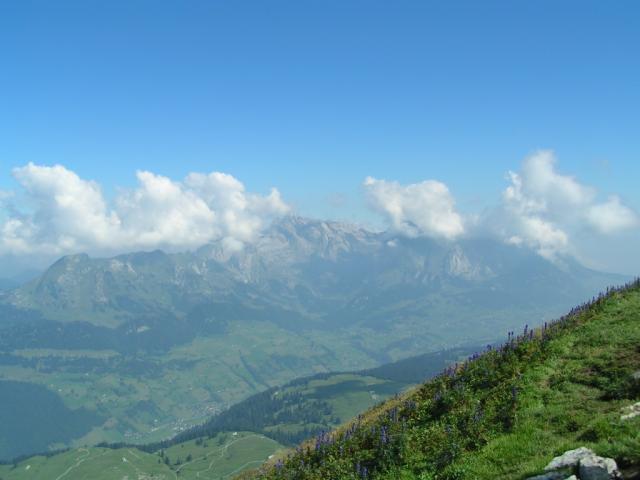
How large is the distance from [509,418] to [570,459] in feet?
19.3

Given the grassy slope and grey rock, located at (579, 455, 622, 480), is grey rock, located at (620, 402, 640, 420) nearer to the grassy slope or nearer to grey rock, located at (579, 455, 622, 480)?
the grassy slope

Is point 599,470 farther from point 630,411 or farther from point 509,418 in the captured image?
point 509,418

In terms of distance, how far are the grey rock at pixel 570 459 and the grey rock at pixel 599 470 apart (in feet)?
2.29

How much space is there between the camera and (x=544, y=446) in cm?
1627

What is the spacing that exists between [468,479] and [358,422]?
1128cm

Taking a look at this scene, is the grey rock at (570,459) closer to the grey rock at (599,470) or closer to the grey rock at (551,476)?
the grey rock at (551,476)

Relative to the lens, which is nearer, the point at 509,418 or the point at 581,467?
the point at 581,467

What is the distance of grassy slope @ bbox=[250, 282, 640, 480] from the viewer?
16.1 meters

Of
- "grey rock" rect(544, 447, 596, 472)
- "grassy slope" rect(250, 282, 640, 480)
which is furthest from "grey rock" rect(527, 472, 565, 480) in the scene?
"grassy slope" rect(250, 282, 640, 480)

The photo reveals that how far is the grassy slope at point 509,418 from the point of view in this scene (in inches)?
634

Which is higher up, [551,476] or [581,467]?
[581,467]

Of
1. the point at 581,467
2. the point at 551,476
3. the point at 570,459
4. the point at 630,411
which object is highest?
the point at 630,411

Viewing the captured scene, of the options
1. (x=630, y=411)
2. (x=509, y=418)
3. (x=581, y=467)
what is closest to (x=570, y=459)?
(x=581, y=467)

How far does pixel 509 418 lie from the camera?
19172 mm
